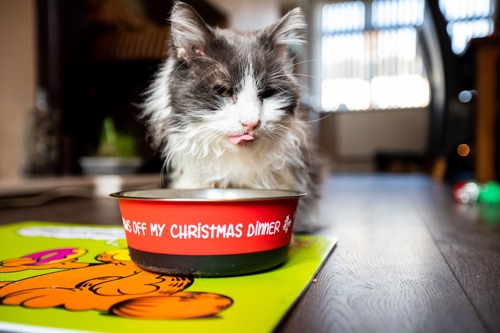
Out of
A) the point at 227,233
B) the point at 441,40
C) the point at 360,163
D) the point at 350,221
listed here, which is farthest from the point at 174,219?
the point at 360,163

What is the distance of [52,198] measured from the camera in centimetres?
210

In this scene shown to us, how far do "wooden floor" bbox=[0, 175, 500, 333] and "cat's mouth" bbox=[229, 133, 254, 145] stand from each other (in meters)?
0.26

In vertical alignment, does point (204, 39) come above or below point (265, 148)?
above

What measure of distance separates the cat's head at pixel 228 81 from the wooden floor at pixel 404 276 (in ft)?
0.96

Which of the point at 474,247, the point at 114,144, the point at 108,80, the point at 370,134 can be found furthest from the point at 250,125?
the point at 370,134

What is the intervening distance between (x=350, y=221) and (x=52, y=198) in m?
1.43

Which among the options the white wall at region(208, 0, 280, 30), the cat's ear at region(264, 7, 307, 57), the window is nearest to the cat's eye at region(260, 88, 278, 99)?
the cat's ear at region(264, 7, 307, 57)

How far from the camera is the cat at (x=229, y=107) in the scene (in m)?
0.78

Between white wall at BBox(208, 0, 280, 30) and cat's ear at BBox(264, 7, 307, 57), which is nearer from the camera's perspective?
cat's ear at BBox(264, 7, 307, 57)

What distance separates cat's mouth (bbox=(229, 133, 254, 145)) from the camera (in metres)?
0.78

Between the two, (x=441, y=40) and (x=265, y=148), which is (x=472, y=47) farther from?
(x=265, y=148)

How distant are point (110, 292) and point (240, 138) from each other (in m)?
0.33

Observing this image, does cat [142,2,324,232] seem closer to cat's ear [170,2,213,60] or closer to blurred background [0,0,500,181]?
cat's ear [170,2,213,60]

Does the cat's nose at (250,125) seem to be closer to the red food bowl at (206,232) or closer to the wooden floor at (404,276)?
the red food bowl at (206,232)
